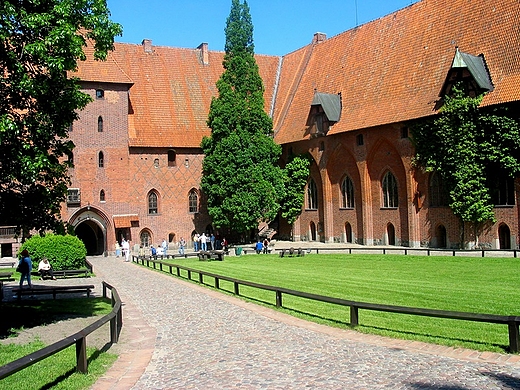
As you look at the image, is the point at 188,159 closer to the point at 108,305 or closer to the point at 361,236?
the point at 361,236

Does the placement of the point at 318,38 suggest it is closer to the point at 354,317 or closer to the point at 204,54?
the point at 204,54

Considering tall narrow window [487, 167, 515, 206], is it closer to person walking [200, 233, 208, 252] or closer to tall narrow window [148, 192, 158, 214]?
person walking [200, 233, 208, 252]

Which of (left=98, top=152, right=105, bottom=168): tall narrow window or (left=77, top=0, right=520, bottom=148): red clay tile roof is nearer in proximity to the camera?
(left=77, top=0, right=520, bottom=148): red clay tile roof

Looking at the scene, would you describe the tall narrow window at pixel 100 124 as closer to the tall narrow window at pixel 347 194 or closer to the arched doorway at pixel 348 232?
the tall narrow window at pixel 347 194

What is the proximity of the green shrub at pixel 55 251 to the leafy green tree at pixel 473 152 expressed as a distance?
64.2 ft

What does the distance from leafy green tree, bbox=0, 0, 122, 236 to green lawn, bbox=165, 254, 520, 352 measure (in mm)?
6193

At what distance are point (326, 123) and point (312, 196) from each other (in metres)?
6.06

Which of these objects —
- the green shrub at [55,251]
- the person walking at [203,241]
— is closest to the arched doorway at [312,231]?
the person walking at [203,241]


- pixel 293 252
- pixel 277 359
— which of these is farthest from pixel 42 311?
pixel 293 252

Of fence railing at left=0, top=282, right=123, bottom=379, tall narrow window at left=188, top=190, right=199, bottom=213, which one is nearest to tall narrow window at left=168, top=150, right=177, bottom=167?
tall narrow window at left=188, top=190, right=199, bottom=213

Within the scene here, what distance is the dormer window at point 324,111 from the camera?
132ft

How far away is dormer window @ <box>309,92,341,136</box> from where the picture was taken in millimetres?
40344

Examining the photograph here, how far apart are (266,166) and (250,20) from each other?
38.1 ft

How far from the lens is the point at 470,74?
102 ft
